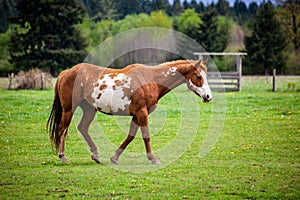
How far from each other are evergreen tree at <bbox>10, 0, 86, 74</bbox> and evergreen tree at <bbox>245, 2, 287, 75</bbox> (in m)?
20.5

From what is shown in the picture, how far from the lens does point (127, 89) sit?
32.9 feet

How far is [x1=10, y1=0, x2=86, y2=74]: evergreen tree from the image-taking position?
52.9 m

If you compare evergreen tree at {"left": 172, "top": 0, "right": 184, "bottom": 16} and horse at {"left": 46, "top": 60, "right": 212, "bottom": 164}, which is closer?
horse at {"left": 46, "top": 60, "right": 212, "bottom": 164}

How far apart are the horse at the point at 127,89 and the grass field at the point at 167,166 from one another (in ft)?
2.57

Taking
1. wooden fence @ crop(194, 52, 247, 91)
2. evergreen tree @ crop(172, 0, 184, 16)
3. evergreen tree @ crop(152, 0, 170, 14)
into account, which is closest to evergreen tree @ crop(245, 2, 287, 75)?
wooden fence @ crop(194, 52, 247, 91)

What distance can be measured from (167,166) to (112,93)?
1962 millimetres

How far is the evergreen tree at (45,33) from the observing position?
52.9 metres

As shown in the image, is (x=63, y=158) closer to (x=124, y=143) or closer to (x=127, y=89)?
(x=124, y=143)

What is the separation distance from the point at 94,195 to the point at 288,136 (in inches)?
305

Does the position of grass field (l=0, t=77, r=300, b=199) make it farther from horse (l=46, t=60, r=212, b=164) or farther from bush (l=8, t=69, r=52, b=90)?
bush (l=8, t=69, r=52, b=90)

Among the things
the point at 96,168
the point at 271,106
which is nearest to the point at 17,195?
the point at 96,168

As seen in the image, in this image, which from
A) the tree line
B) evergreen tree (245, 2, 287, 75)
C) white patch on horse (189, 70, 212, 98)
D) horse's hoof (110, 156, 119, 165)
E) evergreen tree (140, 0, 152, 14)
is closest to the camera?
horse's hoof (110, 156, 119, 165)

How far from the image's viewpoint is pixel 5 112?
1980 centimetres

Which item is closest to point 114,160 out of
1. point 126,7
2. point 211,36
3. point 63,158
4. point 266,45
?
point 63,158
